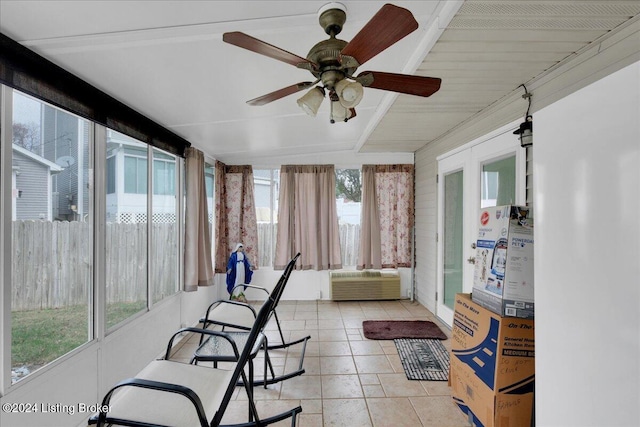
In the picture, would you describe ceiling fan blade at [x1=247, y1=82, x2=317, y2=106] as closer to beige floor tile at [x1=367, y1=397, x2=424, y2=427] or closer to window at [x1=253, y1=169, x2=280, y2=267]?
beige floor tile at [x1=367, y1=397, x2=424, y2=427]

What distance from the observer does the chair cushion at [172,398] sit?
4.47 ft

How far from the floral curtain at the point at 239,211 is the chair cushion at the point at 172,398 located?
10.8 feet

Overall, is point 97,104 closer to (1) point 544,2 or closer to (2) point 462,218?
(1) point 544,2

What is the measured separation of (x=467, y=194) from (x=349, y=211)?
213 cm

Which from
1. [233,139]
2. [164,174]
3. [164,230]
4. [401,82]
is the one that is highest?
[233,139]

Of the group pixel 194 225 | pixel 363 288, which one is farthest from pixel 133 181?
pixel 363 288

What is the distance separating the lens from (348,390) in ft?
8.28

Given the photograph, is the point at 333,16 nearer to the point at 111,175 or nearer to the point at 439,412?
the point at 111,175

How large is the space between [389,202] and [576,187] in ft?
13.1

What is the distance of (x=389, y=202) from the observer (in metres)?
5.13

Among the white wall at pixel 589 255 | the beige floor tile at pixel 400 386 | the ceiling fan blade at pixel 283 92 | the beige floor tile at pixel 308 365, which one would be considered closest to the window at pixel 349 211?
the beige floor tile at pixel 308 365

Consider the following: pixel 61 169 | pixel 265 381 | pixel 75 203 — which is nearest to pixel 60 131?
pixel 61 169

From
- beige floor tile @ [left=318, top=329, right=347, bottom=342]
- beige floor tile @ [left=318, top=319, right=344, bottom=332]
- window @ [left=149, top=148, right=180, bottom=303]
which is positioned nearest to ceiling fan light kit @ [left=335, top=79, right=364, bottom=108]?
window @ [left=149, top=148, right=180, bottom=303]

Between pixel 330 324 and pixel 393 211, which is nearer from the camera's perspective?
pixel 330 324
